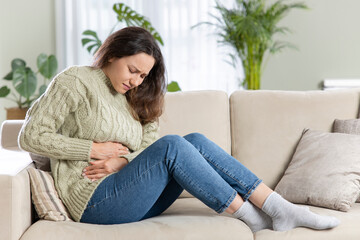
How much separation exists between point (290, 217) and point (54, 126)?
0.88 m

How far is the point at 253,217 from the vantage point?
178cm

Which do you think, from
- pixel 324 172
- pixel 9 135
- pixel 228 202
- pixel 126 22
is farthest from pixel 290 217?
pixel 126 22

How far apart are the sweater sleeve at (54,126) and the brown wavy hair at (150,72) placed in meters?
0.18

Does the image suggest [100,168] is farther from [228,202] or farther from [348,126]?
[348,126]

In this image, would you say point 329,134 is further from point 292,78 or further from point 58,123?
point 292,78

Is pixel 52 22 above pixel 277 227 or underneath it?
above

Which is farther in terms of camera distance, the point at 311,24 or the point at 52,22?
the point at 52,22

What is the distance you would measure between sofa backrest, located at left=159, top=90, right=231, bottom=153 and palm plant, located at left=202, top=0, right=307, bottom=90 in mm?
1851

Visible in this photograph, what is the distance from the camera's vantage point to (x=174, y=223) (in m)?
1.72

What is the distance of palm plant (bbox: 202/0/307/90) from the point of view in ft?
13.3

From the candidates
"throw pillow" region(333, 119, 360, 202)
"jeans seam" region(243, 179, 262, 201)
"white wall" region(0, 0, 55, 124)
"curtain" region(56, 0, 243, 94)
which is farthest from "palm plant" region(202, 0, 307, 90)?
"jeans seam" region(243, 179, 262, 201)

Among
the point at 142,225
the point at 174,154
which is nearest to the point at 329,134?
the point at 174,154

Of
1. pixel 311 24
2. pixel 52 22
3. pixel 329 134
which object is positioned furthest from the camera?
pixel 52 22

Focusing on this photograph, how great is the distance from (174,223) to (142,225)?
11 cm
